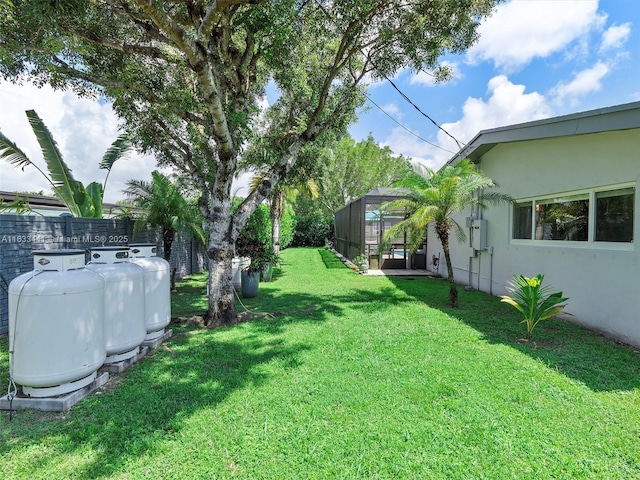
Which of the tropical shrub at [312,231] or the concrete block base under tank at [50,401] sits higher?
the tropical shrub at [312,231]

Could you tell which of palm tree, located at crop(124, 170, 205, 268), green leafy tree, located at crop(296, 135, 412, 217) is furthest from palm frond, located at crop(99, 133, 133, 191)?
green leafy tree, located at crop(296, 135, 412, 217)

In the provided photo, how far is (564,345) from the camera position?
17.6ft

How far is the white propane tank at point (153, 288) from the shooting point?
5055 millimetres

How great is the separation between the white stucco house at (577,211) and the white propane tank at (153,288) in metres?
7.31

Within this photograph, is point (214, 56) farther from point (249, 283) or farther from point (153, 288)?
point (249, 283)

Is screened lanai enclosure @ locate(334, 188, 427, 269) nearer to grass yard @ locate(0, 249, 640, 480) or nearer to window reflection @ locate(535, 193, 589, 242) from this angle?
window reflection @ locate(535, 193, 589, 242)

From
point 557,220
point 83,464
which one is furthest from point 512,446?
point 557,220

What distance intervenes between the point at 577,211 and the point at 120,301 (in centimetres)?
837

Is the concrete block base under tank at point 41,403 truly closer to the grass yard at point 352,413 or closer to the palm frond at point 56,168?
the grass yard at point 352,413

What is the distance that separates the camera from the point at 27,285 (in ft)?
10.8

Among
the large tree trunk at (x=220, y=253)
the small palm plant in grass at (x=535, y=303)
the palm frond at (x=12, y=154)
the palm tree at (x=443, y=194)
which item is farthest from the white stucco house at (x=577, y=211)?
the palm frond at (x=12, y=154)

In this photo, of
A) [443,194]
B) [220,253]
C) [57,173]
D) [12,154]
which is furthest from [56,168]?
[443,194]

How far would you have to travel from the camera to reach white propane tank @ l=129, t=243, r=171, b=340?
5055mm

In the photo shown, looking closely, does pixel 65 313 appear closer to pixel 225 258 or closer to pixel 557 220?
pixel 225 258
